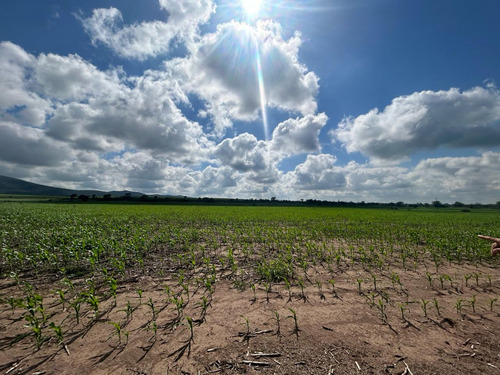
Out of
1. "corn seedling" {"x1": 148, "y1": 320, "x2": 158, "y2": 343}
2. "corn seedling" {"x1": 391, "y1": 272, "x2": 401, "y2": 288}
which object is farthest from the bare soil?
"corn seedling" {"x1": 391, "y1": 272, "x2": 401, "y2": 288}

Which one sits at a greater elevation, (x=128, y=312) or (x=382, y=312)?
(x=382, y=312)

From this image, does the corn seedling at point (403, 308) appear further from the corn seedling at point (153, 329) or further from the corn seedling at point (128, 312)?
the corn seedling at point (128, 312)

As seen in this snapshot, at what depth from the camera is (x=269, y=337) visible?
4.29m

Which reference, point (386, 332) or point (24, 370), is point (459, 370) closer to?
point (386, 332)

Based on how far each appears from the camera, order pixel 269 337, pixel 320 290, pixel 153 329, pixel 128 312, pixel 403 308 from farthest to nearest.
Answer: pixel 320 290 < pixel 403 308 < pixel 128 312 < pixel 153 329 < pixel 269 337

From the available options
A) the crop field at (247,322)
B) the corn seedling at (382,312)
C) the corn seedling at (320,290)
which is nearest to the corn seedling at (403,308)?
the crop field at (247,322)

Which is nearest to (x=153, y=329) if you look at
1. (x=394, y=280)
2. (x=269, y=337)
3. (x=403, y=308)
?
(x=269, y=337)

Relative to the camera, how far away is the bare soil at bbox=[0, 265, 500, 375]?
3.60m

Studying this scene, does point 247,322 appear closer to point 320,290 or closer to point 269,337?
point 269,337

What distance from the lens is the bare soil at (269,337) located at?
3.60 meters

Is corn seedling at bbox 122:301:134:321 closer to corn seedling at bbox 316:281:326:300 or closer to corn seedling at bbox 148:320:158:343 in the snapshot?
corn seedling at bbox 148:320:158:343

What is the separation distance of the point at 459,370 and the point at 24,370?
700cm

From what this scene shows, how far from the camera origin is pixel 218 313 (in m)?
5.21

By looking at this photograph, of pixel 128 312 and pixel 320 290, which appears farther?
pixel 320 290
